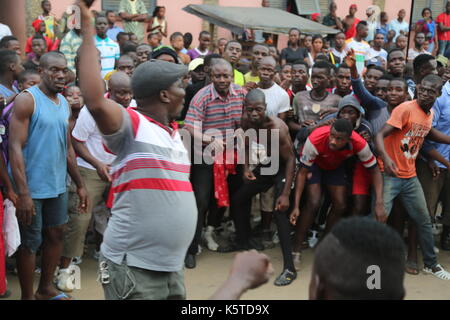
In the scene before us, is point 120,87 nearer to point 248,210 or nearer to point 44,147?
point 44,147

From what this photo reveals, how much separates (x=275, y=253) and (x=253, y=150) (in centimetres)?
119

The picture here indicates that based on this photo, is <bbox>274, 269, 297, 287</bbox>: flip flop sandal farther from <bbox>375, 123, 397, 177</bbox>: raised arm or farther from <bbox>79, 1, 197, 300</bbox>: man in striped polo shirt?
<bbox>79, 1, 197, 300</bbox>: man in striped polo shirt

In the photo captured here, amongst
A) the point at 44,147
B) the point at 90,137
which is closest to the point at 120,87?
the point at 90,137

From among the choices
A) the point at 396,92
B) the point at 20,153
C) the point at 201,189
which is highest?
the point at 396,92

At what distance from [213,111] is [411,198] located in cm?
208

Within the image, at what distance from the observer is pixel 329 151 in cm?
488

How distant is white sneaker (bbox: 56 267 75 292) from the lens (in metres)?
4.45

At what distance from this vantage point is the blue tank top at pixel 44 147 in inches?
147

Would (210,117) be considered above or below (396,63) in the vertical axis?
below

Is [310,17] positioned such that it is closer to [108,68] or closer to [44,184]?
[108,68]

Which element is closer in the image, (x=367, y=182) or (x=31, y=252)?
(x=31, y=252)

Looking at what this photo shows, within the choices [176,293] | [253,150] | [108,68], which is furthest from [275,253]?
[108,68]

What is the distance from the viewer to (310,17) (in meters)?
14.3

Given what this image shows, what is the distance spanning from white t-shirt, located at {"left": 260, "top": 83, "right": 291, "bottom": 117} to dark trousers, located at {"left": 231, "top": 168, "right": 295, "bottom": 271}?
2.58 ft
